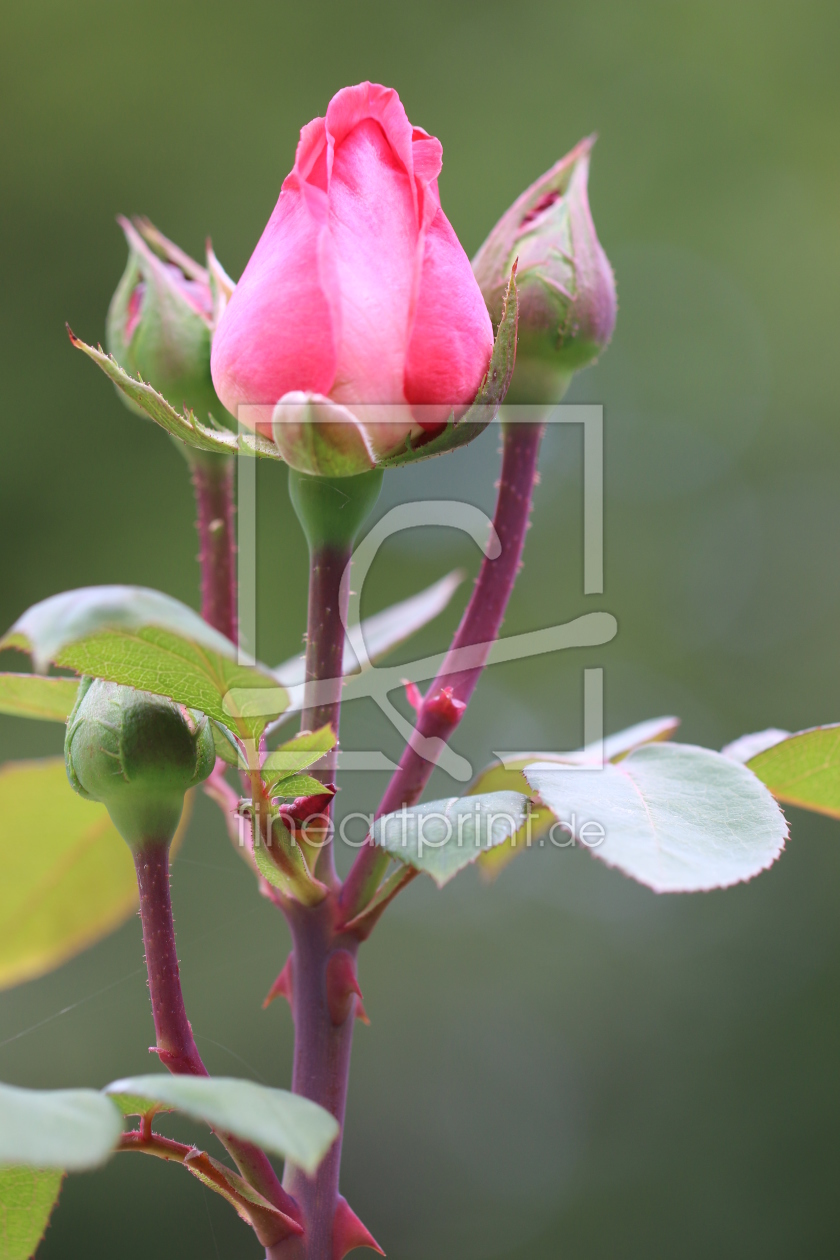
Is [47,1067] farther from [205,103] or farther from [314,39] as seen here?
[314,39]

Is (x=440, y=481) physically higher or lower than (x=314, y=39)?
lower

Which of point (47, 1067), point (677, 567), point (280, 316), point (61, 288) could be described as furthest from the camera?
point (677, 567)

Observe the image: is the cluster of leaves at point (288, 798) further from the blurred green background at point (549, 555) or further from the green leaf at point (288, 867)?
the blurred green background at point (549, 555)

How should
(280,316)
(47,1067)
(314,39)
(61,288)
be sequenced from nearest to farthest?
(280,316) < (47,1067) < (61,288) < (314,39)

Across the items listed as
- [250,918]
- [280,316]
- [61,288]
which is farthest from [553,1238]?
[280,316]

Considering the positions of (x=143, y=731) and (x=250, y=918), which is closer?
(x=143, y=731)

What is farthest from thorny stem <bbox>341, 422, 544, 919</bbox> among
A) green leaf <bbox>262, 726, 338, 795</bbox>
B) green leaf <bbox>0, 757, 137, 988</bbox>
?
green leaf <bbox>0, 757, 137, 988</bbox>

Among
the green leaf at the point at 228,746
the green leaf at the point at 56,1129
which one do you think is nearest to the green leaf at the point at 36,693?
the green leaf at the point at 228,746
